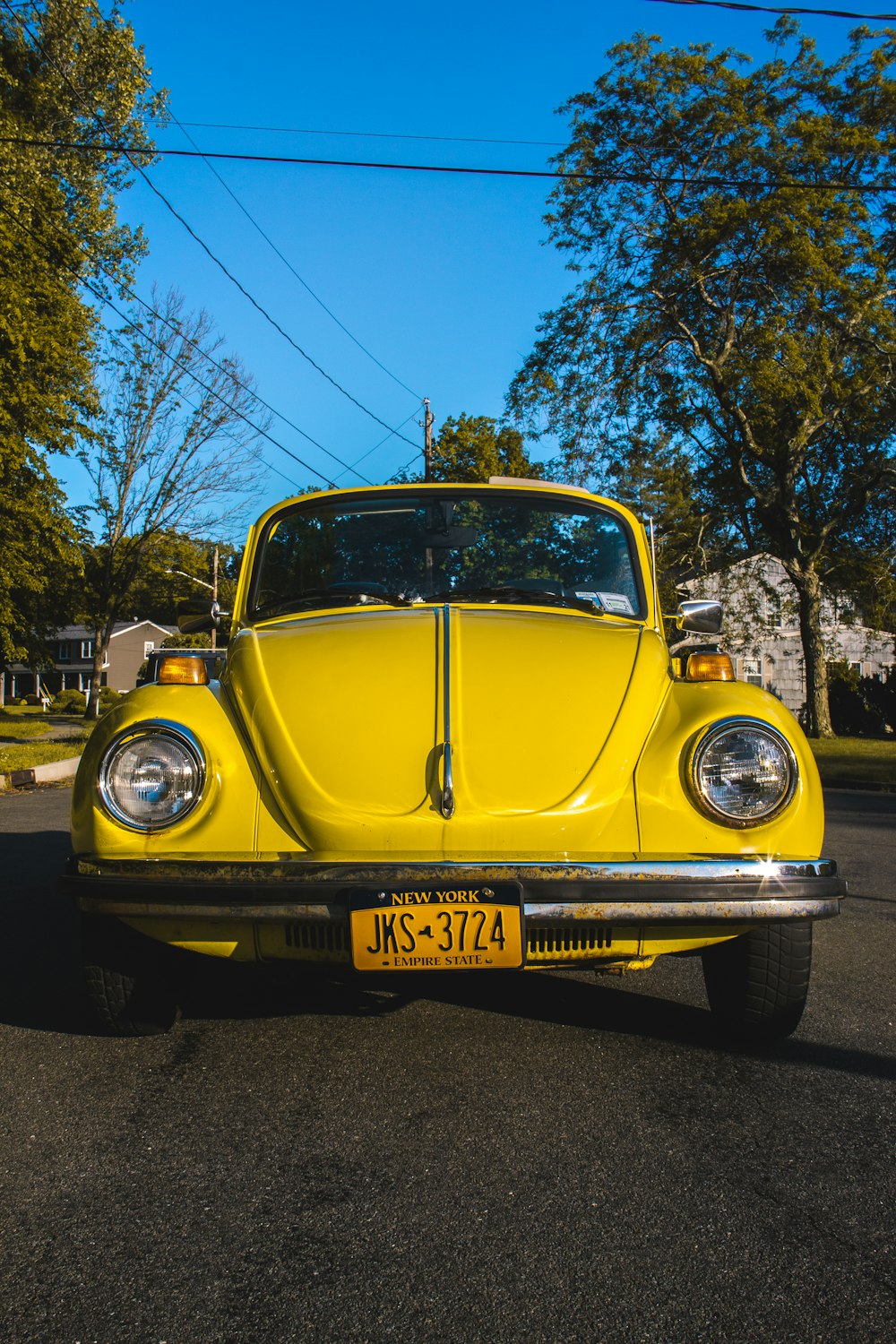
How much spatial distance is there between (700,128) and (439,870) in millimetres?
23143

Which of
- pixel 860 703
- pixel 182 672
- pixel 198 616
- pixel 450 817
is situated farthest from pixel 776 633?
pixel 450 817

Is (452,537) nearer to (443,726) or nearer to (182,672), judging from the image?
(182,672)

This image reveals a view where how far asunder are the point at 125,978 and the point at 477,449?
34.4 meters

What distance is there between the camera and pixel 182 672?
341cm

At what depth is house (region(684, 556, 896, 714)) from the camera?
29000mm

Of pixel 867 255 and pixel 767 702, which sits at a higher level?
pixel 867 255

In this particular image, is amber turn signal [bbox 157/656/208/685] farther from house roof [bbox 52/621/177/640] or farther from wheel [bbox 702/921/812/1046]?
Answer: house roof [bbox 52/621/177/640]

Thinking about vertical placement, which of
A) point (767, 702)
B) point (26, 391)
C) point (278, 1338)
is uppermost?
point (26, 391)

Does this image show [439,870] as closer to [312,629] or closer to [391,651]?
[391,651]

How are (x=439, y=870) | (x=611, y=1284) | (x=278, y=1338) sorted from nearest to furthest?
(x=278, y=1338), (x=611, y=1284), (x=439, y=870)

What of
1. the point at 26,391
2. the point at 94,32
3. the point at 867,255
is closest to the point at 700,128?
the point at 867,255

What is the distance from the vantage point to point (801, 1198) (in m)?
2.25

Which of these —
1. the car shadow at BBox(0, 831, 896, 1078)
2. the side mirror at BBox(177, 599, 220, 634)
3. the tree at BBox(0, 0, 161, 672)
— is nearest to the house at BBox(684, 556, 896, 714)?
the tree at BBox(0, 0, 161, 672)

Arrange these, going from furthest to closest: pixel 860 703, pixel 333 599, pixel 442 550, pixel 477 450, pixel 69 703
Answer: pixel 69 703 < pixel 477 450 < pixel 860 703 < pixel 442 550 < pixel 333 599
